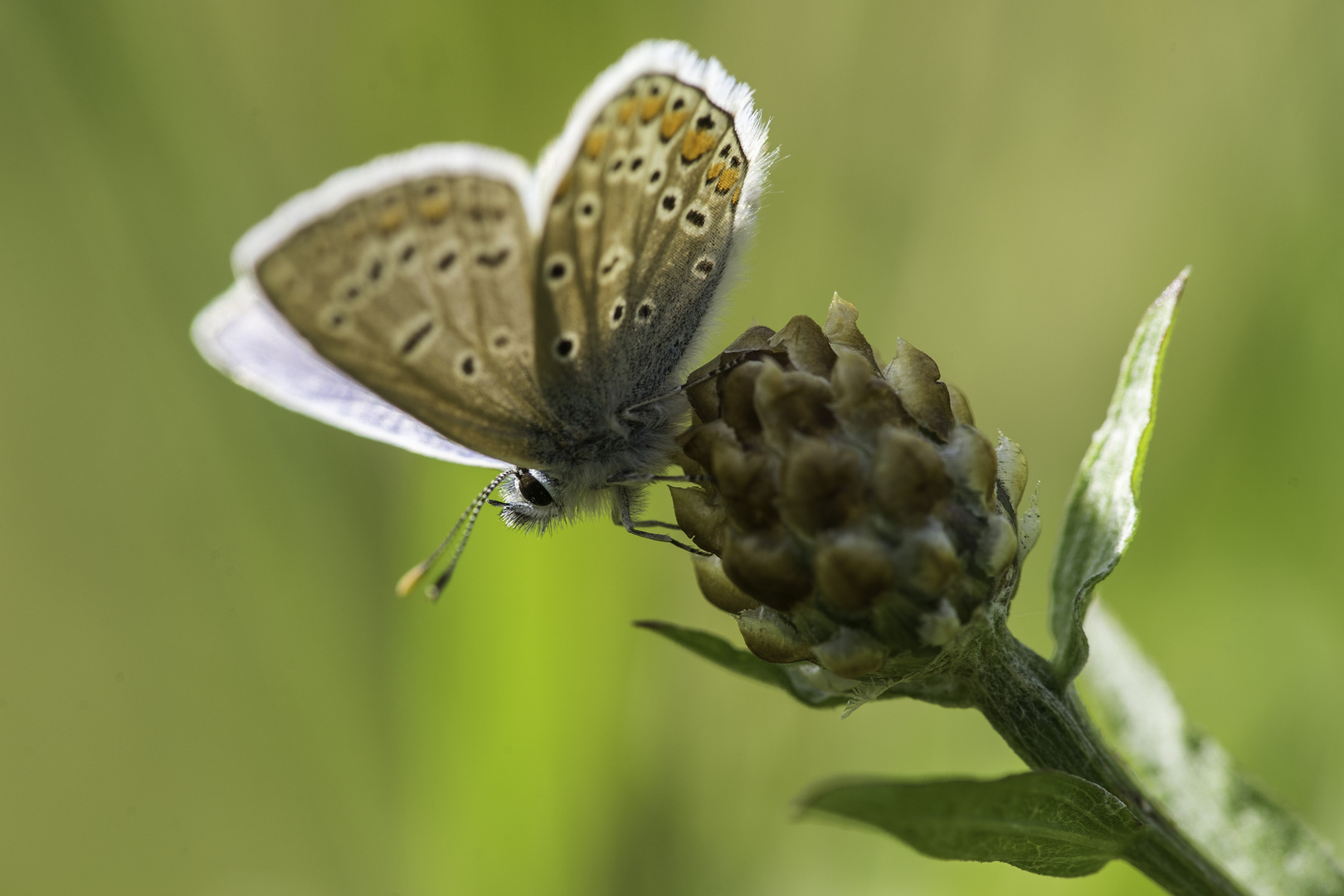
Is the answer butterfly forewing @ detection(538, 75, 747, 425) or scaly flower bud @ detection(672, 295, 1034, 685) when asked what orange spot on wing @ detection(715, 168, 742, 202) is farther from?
scaly flower bud @ detection(672, 295, 1034, 685)

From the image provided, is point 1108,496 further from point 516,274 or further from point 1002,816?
point 516,274

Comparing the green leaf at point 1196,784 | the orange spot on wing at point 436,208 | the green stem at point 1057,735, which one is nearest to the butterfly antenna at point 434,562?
the orange spot on wing at point 436,208

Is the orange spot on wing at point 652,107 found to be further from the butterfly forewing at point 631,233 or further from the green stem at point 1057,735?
the green stem at point 1057,735

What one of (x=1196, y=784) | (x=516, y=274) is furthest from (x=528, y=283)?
(x=1196, y=784)

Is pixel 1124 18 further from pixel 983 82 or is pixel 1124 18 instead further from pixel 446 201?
pixel 446 201

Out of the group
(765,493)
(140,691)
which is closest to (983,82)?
(765,493)

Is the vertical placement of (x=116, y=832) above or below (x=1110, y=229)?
below
